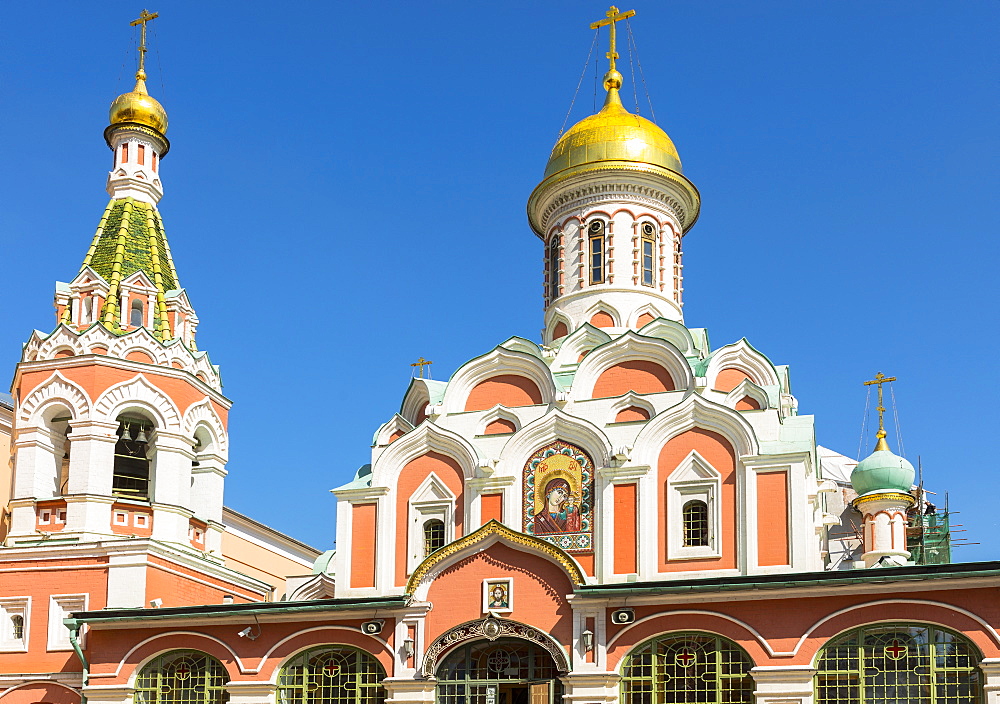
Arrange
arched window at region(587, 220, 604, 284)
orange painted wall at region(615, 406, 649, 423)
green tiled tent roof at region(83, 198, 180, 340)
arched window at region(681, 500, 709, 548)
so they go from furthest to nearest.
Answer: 1. arched window at region(587, 220, 604, 284)
2. green tiled tent roof at region(83, 198, 180, 340)
3. orange painted wall at region(615, 406, 649, 423)
4. arched window at region(681, 500, 709, 548)

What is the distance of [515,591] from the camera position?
14930 millimetres

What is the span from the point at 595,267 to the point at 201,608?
7.92 meters

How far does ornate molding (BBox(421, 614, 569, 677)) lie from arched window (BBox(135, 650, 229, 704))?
2682 millimetres

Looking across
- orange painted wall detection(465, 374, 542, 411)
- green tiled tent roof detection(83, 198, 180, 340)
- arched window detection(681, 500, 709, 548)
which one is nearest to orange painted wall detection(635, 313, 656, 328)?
orange painted wall detection(465, 374, 542, 411)

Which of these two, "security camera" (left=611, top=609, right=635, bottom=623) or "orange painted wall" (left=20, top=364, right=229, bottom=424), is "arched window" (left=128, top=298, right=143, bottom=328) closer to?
"orange painted wall" (left=20, top=364, right=229, bottom=424)

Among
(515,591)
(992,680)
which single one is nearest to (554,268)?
(515,591)

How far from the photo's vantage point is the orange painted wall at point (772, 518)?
1550 centimetres

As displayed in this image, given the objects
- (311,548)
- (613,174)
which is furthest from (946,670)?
(311,548)

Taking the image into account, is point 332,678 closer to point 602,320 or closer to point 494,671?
point 494,671

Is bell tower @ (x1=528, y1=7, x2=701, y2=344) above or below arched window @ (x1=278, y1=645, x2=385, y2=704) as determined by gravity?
above

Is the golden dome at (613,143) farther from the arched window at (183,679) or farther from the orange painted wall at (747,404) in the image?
the arched window at (183,679)

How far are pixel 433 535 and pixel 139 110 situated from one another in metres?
8.14

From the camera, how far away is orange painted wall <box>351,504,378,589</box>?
16.9m

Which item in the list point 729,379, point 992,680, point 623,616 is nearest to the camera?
point 992,680
